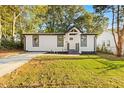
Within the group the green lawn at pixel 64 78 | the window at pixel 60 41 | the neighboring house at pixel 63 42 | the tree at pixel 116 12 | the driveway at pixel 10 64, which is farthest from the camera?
the window at pixel 60 41

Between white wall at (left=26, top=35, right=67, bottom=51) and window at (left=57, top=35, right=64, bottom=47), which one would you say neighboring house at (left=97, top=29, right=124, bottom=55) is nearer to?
window at (left=57, top=35, right=64, bottom=47)

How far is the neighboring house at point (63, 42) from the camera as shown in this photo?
1872cm

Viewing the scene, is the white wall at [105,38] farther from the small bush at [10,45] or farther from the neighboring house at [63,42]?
the small bush at [10,45]

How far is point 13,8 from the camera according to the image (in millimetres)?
17812

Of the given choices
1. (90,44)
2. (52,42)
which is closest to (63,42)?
(52,42)

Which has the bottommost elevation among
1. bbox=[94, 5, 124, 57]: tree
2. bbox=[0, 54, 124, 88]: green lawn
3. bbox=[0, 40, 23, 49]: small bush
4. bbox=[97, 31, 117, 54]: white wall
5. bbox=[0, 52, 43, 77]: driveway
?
bbox=[0, 54, 124, 88]: green lawn

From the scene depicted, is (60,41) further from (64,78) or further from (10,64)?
(64,78)

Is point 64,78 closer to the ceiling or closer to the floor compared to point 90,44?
closer to the floor

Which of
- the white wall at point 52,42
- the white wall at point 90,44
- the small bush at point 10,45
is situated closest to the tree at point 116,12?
the white wall at point 90,44

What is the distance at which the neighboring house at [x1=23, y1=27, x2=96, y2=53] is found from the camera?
1872cm

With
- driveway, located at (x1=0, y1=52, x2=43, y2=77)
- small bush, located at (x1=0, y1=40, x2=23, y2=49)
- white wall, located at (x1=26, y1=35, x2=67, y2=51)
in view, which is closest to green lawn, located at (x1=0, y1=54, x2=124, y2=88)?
driveway, located at (x1=0, y1=52, x2=43, y2=77)

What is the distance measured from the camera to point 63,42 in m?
19.0
